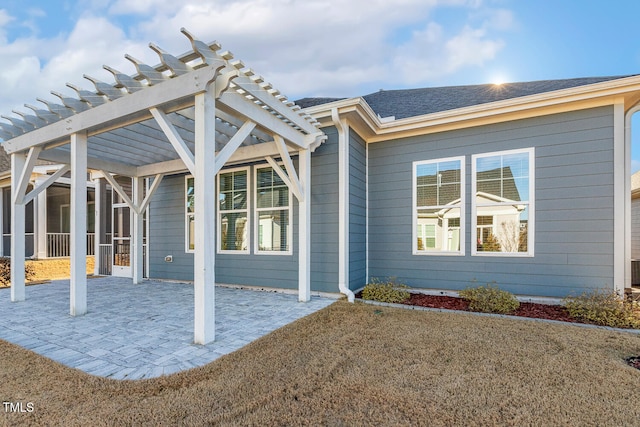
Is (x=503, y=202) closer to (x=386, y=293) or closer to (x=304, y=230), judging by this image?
(x=386, y=293)

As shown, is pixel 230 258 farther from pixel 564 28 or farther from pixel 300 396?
pixel 564 28

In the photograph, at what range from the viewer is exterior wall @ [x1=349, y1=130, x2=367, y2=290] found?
5.33 metres

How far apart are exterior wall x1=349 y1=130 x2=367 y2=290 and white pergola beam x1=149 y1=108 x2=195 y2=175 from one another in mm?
2863

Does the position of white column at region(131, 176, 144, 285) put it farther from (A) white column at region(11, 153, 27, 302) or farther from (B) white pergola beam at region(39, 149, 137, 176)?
(A) white column at region(11, 153, 27, 302)

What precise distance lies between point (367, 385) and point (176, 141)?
286 cm

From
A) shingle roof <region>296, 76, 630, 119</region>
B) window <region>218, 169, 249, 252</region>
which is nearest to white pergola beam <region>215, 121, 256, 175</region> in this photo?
window <region>218, 169, 249, 252</region>

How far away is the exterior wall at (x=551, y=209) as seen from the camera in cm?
443

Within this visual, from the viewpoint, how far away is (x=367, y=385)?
7.41ft

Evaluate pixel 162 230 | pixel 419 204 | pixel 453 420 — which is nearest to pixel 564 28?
pixel 419 204

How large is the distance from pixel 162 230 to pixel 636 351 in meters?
8.16

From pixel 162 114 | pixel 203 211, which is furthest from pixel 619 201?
pixel 162 114

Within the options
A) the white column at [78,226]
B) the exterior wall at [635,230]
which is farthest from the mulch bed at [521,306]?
the exterior wall at [635,230]

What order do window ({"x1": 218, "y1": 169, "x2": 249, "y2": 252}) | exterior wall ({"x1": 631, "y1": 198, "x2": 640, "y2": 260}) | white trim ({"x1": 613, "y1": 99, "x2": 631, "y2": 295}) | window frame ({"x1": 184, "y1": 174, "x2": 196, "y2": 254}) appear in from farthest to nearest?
exterior wall ({"x1": 631, "y1": 198, "x2": 640, "y2": 260}) → window frame ({"x1": 184, "y1": 174, "x2": 196, "y2": 254}) → window ({"x1": 218, "y1": 169, "x2": 249, "y2": 252}) → white trim ({"x1": 613, "y1": 99, "x2": 631, "y2": 295})

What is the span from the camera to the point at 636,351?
9.55 feet
